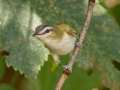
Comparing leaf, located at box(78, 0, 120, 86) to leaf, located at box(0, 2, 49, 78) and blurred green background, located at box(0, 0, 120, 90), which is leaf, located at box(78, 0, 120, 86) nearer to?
blurred green background, located at box(0, 0, 120, 90)

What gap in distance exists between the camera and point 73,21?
4.99 feet

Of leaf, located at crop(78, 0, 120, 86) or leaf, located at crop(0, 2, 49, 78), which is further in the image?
leaf, located at crop(78, 0, 120, 86)

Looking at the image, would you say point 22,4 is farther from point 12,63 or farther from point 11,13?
point 12,63

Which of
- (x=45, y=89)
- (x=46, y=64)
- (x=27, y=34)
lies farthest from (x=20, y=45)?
(x=45, y=89)

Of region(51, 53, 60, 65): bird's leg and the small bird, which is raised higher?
the small bird

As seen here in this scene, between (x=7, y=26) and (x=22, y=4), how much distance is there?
89 mm

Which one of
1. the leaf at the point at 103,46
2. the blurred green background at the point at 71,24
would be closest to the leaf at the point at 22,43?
the blurred green background at the point at 71,24

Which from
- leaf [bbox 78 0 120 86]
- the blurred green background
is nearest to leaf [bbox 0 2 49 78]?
the blurred green background

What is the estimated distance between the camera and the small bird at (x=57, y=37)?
A: 134 centimetres

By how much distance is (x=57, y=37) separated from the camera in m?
1.38

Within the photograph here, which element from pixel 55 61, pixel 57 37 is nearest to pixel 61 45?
pixel 57 37

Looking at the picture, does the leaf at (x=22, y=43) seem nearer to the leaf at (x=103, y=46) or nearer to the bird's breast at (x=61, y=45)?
the bird's breast at (x=61, y=45)

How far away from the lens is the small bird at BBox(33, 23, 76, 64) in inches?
52.9

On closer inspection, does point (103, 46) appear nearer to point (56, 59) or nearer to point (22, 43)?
point (56, 59)
